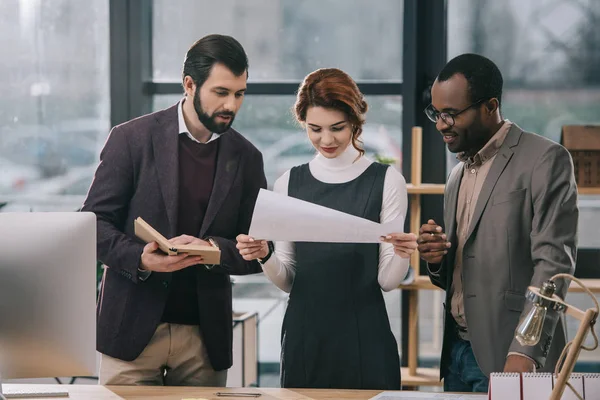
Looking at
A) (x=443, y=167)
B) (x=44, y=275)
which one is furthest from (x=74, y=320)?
(x=443, y=167)

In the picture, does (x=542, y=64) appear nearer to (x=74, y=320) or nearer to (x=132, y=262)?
(x=132, y=262)

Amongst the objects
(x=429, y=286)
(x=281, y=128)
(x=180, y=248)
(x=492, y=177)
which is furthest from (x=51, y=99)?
(x=492, y=177)

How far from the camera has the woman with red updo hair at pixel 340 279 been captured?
2.48 metres

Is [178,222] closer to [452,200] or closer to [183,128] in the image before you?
[183,128]

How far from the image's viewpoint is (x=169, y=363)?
246cm

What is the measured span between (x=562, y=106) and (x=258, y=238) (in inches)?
90.6

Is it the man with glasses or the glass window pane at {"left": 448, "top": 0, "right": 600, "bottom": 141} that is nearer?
the man with glasses

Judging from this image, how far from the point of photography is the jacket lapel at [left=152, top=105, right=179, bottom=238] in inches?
97.6

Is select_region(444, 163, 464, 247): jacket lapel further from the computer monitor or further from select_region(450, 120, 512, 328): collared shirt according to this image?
the computer monitor

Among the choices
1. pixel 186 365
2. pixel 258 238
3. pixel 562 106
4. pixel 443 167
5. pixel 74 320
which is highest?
pixel 562 106

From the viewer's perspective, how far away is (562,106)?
4.02 m

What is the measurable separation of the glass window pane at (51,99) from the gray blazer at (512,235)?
2.49 meters

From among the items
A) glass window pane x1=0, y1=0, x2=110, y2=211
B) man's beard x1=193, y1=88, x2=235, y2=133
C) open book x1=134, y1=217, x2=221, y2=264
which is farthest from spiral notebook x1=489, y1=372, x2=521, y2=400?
glass window pane x1=0, y1=0, x2=110, y2=211

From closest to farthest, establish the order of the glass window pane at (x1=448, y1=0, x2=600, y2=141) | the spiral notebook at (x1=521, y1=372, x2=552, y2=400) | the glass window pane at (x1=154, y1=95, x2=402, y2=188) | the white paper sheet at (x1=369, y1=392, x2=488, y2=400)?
the spiral notebook at (x1=521, y1=372, x2=552, y2=400), the white paper sheet at (x1=369, y1=392, x2=488, y2=400), the glass window pane at (x1=448, y1=0, x2=600, y2=141), the glass window pane at (x1=154, y1=95, x2=402, y2=188)
